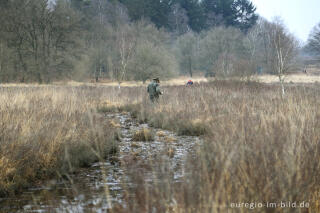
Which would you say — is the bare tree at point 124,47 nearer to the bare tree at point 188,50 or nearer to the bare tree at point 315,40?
the bare tree at point 188,50

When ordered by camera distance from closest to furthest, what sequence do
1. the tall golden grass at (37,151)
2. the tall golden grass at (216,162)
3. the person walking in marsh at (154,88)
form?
the tall golden grass at (216,162)
the tall golden grass at (37,151)
the person walking in marsh at (154,88)

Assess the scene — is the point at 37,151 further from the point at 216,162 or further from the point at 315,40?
the point at 315,40

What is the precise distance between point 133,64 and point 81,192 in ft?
105

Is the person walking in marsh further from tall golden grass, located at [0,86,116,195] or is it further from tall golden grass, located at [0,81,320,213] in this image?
tall golden grass, located at [0,86,116,195]

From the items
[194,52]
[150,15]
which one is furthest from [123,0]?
[194,52]

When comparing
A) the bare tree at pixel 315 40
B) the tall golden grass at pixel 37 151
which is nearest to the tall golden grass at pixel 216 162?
the tall golden grass at pixel 37 151

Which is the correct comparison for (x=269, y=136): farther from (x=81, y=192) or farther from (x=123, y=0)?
(x=123, y=0)

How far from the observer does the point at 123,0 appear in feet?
196

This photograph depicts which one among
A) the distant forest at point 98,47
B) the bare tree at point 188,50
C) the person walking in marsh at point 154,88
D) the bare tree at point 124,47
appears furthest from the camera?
the bare tree at point 188,50

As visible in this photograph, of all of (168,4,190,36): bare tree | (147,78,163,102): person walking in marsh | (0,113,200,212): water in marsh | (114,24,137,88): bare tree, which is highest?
(168,4,190,36): bare tree

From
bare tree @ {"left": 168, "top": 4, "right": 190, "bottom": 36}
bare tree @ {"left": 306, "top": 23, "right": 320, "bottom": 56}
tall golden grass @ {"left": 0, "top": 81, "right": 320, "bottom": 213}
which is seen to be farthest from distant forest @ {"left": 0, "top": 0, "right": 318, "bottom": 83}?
tall golden grass @ {"left": 0, "top": 81, "right": 320, "bottom": 213}

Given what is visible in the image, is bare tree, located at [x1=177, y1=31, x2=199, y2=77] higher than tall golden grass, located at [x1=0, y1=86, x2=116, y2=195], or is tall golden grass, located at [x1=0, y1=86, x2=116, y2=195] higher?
bare tree, located at [x1=177, y1=31, x2=199, y2=77]

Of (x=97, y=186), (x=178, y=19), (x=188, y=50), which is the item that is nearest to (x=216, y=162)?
(x=97, y=186)

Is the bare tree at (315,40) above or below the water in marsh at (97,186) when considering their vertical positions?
above
